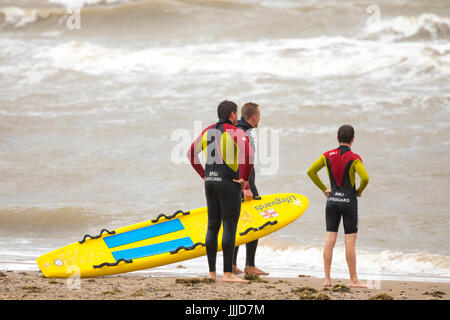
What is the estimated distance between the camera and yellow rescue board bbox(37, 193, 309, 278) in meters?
5.70

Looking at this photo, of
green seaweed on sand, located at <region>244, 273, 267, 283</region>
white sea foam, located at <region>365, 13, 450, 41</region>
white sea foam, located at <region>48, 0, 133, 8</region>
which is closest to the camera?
green seaweed on sand, located at <region>244, 273, 267, 283</region>

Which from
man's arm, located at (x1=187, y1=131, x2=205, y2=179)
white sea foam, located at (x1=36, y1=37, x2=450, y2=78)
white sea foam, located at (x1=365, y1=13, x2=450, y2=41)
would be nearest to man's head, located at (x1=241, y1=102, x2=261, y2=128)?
man's arm, located at (x1=187, y1=131, x2=205, y2=179)

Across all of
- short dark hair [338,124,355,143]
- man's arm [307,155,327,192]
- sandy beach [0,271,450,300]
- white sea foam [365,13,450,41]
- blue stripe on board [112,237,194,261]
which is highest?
white sea foam [365,13,450,41]

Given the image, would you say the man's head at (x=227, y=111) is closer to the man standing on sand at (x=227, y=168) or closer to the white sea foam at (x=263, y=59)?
the man standing on sand at (x=227, y=168)

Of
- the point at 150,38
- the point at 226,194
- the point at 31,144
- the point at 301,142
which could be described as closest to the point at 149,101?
the point at 31,144

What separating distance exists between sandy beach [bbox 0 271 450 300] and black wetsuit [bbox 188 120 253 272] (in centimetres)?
48

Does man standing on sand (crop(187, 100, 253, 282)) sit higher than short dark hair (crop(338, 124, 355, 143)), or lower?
lower

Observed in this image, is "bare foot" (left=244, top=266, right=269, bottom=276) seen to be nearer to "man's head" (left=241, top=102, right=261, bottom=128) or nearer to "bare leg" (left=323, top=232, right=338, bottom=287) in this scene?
"bare leg" (left=323, top=232, right=338, bottom=287)

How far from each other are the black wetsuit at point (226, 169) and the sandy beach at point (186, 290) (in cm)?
48

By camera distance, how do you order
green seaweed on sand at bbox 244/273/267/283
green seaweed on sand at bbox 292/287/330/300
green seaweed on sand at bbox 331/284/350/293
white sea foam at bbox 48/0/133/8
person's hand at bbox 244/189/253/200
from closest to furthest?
green seaweed on sand at bbox 292/287/330/300 < green seaweed on sand at bbox 331/284/350/293 < green seaweed on sand at bbox 244/273/267/283 < person's hand at bbox 244/189/253/200 < white sea foam at bbox 48/0/133/8

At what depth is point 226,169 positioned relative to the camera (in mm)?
5109

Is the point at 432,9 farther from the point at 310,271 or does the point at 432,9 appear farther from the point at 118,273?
the point at 118,273

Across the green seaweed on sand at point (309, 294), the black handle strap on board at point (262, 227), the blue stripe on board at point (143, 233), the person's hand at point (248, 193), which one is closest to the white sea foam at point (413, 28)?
the black handle strap on board at point (262, 227)

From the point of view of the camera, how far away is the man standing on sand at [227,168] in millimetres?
5078
